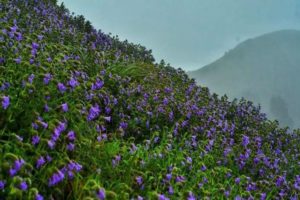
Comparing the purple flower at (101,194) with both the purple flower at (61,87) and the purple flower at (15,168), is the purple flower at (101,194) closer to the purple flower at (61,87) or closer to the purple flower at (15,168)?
the purple flower at (15,168)

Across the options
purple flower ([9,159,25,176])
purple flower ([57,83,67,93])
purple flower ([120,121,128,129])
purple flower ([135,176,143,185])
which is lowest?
purple flower ([9,159,25,176])

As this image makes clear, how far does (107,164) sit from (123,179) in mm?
225

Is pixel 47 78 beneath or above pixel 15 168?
above

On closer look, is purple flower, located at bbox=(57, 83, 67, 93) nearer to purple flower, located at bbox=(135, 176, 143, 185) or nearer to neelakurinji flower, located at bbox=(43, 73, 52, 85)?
neelakurinji flower, located at bbox=(43, 73, 52, 85)

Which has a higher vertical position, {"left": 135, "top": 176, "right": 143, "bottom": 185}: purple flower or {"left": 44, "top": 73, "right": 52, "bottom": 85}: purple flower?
{"left": 44, "top": 73, "right": 52, "bottom": 85}: purple flower

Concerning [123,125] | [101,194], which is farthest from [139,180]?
[123,125]

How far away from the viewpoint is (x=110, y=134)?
18.9ft

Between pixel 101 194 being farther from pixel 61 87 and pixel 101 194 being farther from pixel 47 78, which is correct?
pixel 47 78

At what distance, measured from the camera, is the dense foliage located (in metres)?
3.89

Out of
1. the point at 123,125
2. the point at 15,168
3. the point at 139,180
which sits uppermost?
the point at 123,125

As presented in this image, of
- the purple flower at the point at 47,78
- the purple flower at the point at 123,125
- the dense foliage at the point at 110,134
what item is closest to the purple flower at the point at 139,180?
the dense foliage at the point at 110,134

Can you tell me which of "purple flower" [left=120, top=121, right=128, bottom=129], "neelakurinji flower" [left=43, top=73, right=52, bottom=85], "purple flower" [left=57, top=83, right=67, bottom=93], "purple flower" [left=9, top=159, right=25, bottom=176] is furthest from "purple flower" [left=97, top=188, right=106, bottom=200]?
"purple flower" [left=120, top=121, right=128, bottom=129]

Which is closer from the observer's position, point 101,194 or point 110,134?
point 101,194

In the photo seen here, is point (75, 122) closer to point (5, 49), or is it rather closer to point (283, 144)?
point (5, 49)
